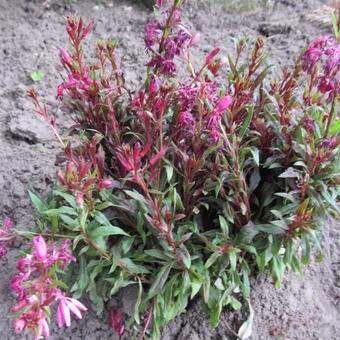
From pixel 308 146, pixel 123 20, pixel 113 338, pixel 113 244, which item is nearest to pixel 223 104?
pixel 308 146

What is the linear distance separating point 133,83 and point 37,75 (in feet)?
2.54

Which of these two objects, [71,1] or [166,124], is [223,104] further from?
[71,1]

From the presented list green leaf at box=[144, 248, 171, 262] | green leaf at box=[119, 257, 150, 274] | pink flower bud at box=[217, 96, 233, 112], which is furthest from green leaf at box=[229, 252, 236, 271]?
pink flower bud at box=[217, 96, 233, 112]

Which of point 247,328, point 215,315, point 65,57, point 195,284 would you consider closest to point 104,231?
point 195,284

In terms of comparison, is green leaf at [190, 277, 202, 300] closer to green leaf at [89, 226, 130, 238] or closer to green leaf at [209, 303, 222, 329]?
green leaf at [209, 303, 222, 329]

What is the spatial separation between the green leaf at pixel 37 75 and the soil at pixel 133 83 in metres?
0.03

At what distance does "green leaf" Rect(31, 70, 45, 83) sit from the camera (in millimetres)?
3475

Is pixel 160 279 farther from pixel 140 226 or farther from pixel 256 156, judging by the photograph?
pixel 256 156

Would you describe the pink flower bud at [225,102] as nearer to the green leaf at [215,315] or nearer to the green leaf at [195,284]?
→ the green leaf at [195,284]

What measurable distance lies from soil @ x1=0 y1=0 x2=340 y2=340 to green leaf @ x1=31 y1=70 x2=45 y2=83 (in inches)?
1.3

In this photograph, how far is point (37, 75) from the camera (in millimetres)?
3510

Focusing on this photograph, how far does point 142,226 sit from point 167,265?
205mm

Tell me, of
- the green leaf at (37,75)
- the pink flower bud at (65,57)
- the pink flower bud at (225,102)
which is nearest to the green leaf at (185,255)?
the pink flower bud at (225,102)

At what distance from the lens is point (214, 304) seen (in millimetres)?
1963
